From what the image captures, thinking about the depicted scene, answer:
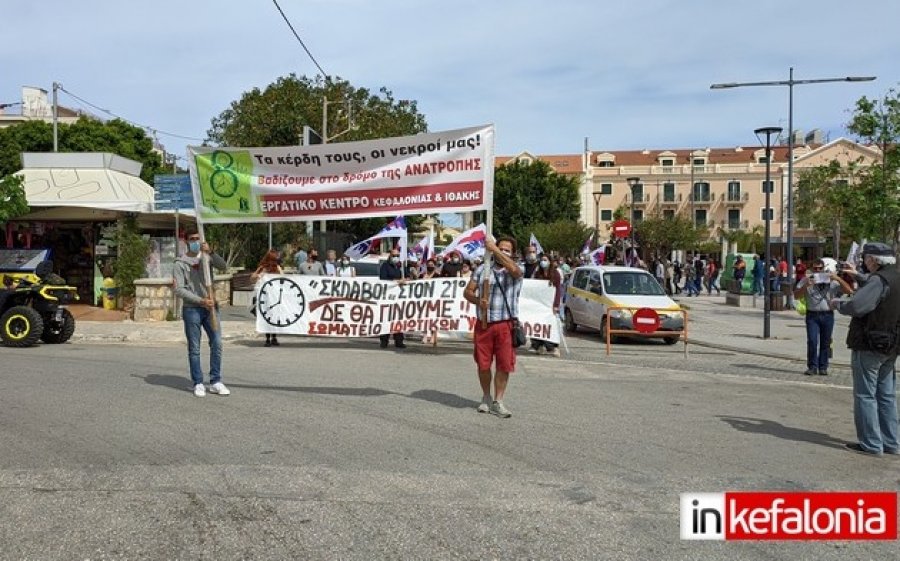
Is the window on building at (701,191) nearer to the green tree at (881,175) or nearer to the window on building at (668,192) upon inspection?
the window on building at (668,192)

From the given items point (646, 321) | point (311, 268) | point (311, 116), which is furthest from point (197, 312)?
point (311, 116)

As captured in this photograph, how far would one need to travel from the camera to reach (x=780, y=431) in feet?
24.2

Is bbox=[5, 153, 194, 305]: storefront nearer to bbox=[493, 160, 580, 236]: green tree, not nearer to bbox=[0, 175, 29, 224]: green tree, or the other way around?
bbox=[0, 175, 29, 224]: green tree

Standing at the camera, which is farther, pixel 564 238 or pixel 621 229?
pixel 564 238

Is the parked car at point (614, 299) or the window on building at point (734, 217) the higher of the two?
the window on building at point (734, 217)

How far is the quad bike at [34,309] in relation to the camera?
42.9 feet

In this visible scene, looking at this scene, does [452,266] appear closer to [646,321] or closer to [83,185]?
[646,321]

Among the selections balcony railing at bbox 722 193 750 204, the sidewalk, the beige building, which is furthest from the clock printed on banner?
balcony railing at bbox 722 193 750 204

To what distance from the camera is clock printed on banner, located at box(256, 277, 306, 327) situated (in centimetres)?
1351

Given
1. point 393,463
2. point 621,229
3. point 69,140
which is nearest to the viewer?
point 393,463

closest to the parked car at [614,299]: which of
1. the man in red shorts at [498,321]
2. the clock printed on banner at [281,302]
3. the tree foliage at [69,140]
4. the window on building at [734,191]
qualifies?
the clock printed on banner at [281,302]

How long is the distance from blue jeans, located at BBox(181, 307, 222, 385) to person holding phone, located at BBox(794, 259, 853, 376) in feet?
28.0

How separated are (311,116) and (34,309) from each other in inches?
955

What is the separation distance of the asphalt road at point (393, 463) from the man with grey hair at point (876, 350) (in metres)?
0.32
